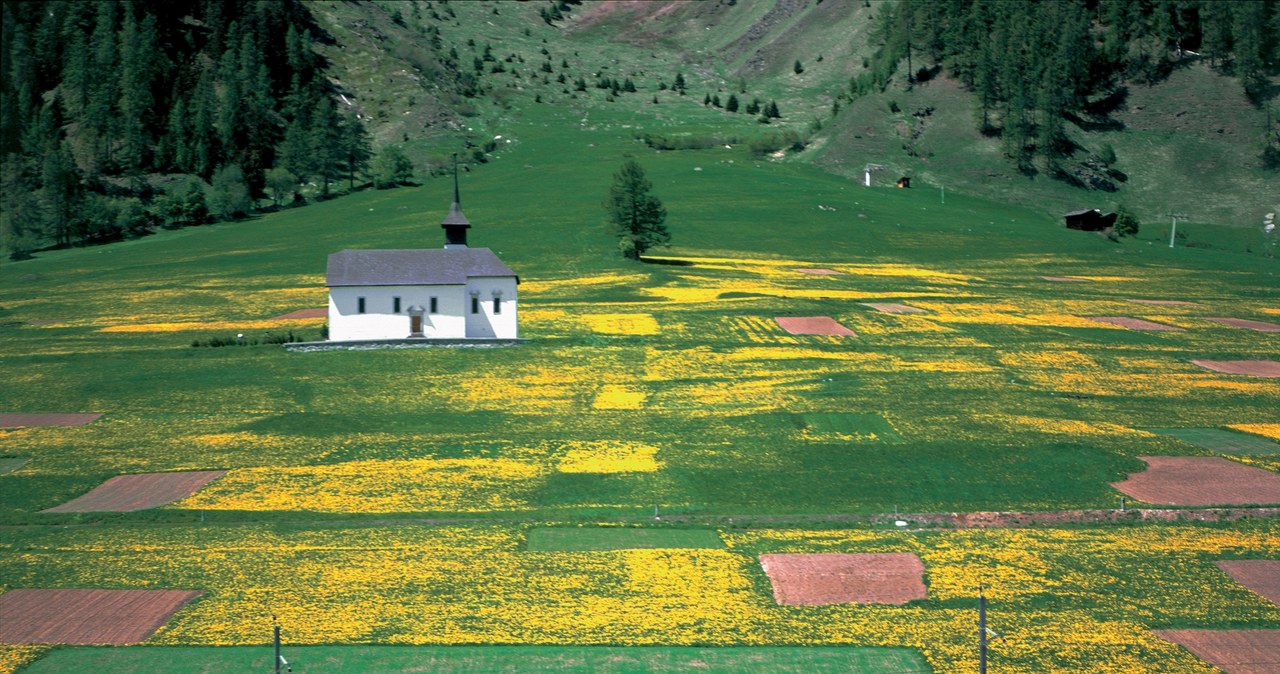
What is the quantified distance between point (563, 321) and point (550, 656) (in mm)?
54306

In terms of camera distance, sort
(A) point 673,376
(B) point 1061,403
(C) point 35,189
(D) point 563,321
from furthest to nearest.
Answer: (C) point 35,189 < (D) point 563,321 < (A) point 673,376 < (B) point 1061,403

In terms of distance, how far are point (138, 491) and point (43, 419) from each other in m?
15.4

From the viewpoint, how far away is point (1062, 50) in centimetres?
17400

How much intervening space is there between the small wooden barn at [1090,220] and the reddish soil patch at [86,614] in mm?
126248

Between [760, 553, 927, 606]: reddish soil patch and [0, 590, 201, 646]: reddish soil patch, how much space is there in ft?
60.8

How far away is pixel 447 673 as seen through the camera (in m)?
35.2

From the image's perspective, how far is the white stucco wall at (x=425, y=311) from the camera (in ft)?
267

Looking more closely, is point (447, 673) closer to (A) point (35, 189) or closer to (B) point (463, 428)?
(B) point (463, 428)

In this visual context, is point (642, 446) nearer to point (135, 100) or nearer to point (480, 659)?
point (480, 659)

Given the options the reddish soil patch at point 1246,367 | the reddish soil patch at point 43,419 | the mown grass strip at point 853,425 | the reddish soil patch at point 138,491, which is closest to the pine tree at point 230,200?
the reddish soil patch at point 43,419

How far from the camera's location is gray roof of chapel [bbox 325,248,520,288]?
81.8 metres

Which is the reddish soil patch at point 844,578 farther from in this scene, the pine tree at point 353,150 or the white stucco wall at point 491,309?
the pine tree at point 353,150

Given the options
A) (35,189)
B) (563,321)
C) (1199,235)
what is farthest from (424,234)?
(1199,235)

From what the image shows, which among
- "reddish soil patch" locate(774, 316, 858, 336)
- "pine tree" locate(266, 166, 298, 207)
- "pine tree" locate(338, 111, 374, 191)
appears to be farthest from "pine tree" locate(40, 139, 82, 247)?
"reddish soil patch" locate(774, 316, 858, 336)
